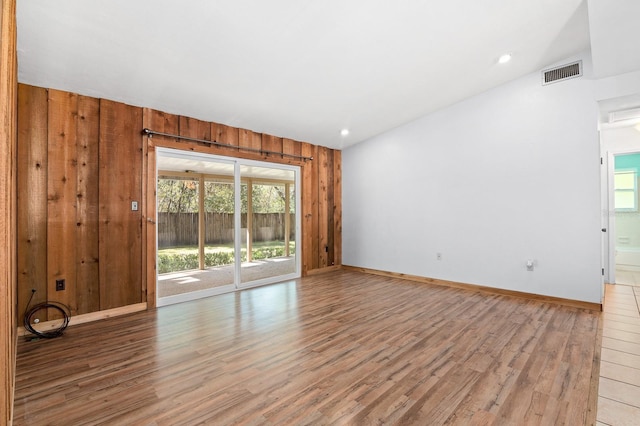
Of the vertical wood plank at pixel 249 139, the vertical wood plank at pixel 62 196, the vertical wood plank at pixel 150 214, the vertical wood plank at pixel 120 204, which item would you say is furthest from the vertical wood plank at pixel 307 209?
the vertical wood plank at pixel 62 196

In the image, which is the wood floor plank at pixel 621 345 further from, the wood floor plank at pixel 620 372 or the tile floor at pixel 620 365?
the wood floor plank at pixel 620 372

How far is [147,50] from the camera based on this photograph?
9.23 ft

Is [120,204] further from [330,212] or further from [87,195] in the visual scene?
[330,212]

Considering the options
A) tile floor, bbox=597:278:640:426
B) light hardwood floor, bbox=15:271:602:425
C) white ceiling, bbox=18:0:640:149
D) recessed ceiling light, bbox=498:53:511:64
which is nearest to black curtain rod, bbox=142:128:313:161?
white ceiling, bbox=18:0:640:149

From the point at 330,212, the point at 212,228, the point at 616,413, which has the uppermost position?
the point at 330,212

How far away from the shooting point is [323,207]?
6273 mm

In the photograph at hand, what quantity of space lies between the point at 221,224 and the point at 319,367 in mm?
3029

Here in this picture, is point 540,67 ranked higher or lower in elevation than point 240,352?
higher

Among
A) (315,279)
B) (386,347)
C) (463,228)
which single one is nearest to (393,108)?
(463,228)

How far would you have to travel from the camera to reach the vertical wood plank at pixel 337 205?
21.4 ft

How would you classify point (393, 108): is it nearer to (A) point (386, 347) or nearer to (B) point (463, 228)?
(B) point (463, 228)

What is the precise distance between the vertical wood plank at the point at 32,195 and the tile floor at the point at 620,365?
472 cm

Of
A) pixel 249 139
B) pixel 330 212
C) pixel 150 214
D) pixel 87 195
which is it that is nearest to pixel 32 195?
pixel 87 195

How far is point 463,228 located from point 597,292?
1.75 meters
